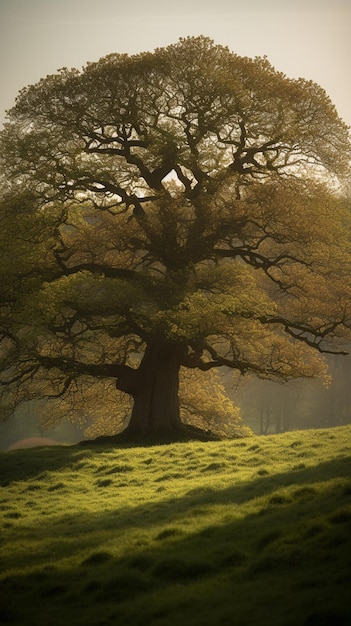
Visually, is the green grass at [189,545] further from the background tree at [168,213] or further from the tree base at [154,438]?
the background tree at [168,213]

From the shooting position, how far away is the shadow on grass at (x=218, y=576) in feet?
32.2

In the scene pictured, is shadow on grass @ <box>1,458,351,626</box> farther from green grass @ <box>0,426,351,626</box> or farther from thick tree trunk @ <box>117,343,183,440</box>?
thick tree trunk @ <box>117,343,183,440</box>

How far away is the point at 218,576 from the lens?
11.9m

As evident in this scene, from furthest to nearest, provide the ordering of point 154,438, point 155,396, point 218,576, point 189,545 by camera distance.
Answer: point 155,396 < point 154,438 < point 189,545 < point 218,576

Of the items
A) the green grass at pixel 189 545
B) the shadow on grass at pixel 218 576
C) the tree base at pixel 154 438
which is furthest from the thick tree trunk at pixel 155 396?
the shadow on grass at pixel 218 576

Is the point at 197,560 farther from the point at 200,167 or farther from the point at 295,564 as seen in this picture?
the point at 200,167

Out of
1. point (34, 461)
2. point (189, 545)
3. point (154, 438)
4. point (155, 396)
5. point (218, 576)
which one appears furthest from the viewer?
point (155, 396)

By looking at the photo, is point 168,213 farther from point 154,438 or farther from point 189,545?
point 189,545

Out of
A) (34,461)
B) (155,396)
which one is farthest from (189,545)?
(155,396)

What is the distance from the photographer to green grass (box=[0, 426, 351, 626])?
10.4 meters

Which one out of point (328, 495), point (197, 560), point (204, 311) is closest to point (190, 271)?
point (204, 311)

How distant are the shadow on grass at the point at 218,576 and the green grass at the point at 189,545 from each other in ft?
0.09

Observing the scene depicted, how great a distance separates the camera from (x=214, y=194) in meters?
32.8

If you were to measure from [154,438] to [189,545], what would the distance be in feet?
62.4
